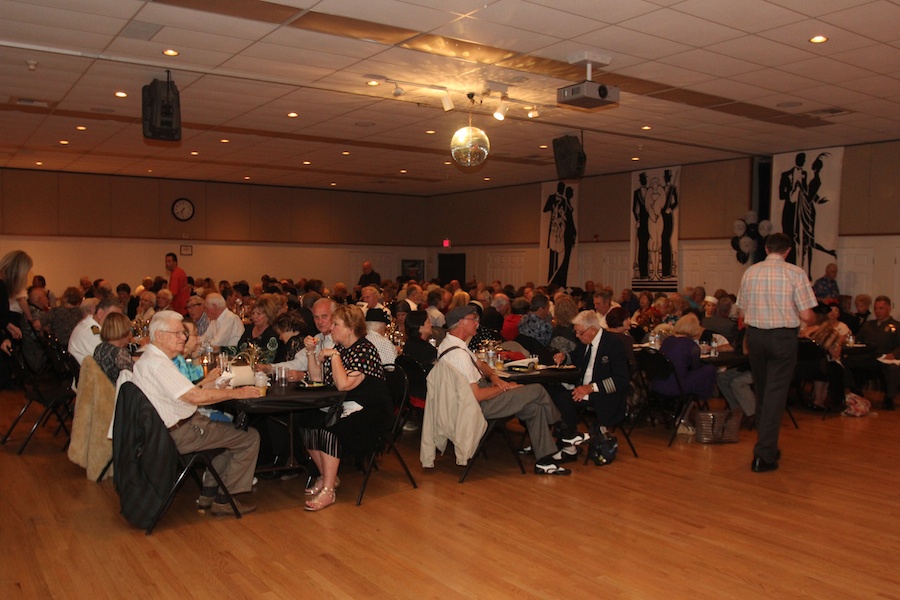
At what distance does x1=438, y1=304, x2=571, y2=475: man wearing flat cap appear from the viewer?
570cm

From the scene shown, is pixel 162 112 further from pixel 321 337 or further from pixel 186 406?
pixel 186 406

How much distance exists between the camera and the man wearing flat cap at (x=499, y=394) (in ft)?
18.7

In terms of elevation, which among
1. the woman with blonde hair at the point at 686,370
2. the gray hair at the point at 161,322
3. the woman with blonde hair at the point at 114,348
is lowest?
the woman with blonde hair at the point at 686,370

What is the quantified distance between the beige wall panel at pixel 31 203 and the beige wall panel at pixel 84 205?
13 centimetres

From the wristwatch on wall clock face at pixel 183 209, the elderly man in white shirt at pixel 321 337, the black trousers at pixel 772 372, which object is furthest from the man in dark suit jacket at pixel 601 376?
the wristwatch on wall clock face at pixel 183 209

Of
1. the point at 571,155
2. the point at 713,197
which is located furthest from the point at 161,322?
the point at 713,197

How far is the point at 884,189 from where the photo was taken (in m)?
11.6

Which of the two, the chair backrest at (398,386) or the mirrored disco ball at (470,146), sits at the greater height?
the mirrored disco ball at (470,146)

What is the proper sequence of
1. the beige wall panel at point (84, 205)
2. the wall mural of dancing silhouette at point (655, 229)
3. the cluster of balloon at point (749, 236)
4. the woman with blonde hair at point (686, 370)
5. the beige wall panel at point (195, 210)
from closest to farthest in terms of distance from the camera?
the woman with blonde hair at point (686, 370)
the cluster of balloon at point (749, 236)
the wall mural of dancing silhouette at point (655, 229)
the beige wall panel at point (84, 205)
the beige wall panel at point (195, 210)

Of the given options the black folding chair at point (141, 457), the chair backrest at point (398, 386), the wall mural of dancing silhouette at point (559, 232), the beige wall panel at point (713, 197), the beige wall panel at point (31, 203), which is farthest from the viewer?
the wall mural of dancing silhouette at point (559, 232)

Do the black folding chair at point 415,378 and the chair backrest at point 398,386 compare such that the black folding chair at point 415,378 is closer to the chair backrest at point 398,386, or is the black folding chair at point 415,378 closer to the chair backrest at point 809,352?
the chair backrest at point 398,386

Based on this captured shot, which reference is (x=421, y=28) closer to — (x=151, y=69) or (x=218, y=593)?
(x=151, y=69)

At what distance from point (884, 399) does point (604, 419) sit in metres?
4.95

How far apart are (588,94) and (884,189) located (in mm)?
6704
